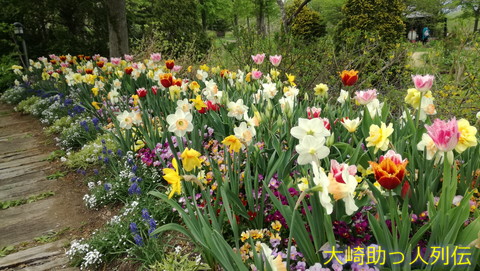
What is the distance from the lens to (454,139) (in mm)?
1320

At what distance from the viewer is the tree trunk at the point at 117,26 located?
7.87m

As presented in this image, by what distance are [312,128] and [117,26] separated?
7.50 metres

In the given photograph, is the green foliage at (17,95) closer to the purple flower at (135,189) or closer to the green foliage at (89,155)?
the green foliage at (89,155)

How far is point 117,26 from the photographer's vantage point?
801 centimetres

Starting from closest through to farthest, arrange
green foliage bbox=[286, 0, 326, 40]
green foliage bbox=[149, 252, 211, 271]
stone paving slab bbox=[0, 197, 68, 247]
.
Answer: green foliage bbox=[149, 252, 211, 271] → stone paving slab bbox=[0, 197, 68, 247] → green foliage bbox=[286, 0, 326, 40]

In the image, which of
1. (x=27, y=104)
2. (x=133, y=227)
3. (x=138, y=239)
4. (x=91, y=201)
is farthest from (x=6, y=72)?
(x=138, y=239)

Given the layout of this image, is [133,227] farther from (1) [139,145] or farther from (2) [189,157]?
(1) [139,145]

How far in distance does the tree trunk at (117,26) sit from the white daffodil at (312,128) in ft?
24.3

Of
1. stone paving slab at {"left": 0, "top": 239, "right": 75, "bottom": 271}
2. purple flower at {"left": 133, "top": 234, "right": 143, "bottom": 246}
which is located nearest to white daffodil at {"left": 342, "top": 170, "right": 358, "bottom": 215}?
purple flower at {"left": 133, "top": 234, "right": 143, "bottom": 246}

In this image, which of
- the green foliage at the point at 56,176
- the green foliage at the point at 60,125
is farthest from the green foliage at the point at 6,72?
the green foliage at the point at 56,176

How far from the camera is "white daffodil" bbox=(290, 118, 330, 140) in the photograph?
152 cm

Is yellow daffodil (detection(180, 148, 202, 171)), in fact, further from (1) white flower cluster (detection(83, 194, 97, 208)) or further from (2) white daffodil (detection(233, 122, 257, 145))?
(1) white flower cluster (detection(83, 194, 97, 208))

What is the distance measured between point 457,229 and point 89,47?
12508mm

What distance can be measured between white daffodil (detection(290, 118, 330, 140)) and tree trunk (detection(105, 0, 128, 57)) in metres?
7.42
